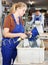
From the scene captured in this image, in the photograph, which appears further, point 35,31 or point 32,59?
point 35,31

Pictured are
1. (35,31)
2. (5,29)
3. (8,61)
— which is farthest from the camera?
(8,61)

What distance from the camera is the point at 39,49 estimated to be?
1806mm

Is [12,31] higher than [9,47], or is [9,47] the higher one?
[12,31]

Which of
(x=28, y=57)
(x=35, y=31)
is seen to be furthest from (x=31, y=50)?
(x=35, y=31)

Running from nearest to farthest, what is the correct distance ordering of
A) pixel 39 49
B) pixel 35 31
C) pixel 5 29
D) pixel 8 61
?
pixel 39 49 < pixel 35 31 < pixel 5 29 < pixel 8 61

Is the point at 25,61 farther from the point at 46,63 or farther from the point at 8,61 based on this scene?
the point at 8,61

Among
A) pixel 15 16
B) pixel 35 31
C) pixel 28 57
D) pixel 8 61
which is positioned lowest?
pixel 8 61

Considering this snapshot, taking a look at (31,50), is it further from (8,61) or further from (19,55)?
(8,61)

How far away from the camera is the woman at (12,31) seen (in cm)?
226

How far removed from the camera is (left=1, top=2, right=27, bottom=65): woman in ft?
7.43

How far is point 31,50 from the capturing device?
1.82m

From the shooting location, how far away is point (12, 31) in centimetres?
236

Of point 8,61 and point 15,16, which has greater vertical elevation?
point 15,16

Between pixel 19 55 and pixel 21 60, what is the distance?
0.05m
